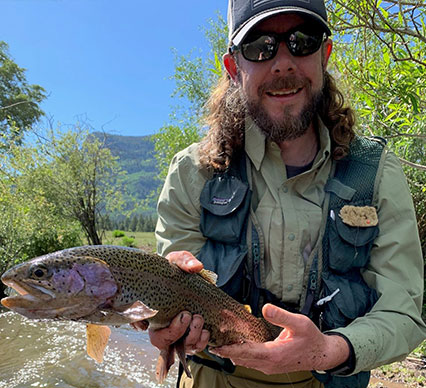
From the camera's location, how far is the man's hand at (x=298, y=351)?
195 centimetres

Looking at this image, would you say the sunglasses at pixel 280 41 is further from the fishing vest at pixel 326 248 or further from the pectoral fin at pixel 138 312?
the pectoral fin at pixel 138 312

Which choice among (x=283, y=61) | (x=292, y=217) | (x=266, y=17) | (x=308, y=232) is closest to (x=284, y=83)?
(x=283, y=61)

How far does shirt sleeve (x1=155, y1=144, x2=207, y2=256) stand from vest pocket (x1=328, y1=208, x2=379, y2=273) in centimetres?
89

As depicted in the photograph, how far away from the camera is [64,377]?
25.8ft

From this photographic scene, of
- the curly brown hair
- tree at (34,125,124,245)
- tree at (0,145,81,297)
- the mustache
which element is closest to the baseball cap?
the mustache

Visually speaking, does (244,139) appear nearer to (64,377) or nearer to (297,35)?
(297,35)

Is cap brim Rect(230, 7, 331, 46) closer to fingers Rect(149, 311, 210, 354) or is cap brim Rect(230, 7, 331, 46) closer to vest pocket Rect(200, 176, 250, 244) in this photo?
vest pocket Rect(200, 176, 250, 244)

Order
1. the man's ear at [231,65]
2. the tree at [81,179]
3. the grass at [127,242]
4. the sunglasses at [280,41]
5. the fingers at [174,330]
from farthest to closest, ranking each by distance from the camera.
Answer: the grass at [127,242]
the tree at [81,179]
the man's ear at [231,65]
the sunglasses at [280,41]
the fingers at [174,330]

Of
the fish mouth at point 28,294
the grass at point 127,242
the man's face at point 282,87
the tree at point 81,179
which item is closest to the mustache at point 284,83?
the man's face at point 282,87

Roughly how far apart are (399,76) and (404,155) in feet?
12.5

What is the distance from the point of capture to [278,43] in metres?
2.54

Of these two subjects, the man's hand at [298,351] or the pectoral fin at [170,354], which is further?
the pectoral fin at [170,354]

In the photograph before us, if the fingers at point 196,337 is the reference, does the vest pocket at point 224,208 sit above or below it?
above

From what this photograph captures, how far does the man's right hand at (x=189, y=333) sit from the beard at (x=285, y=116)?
1.08 metres
